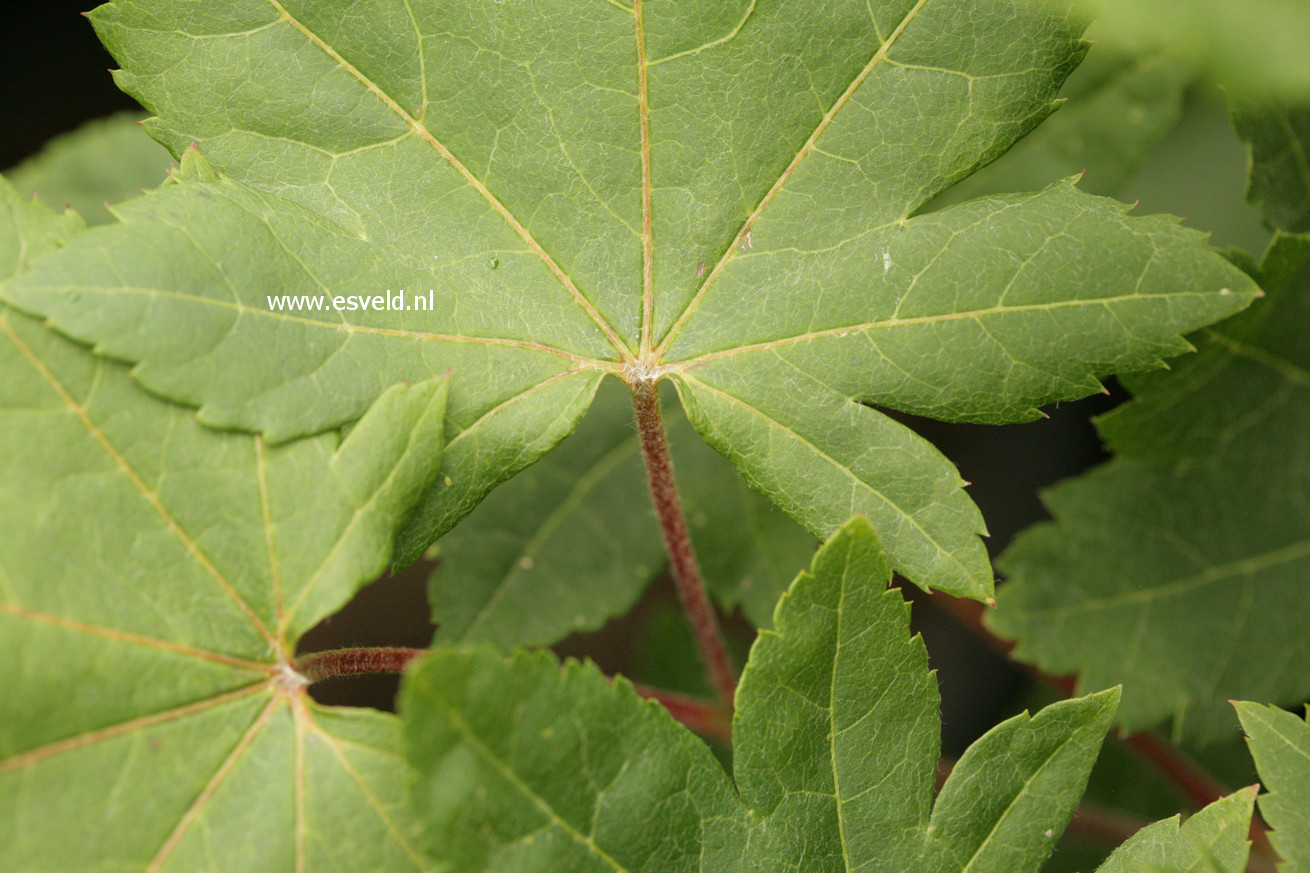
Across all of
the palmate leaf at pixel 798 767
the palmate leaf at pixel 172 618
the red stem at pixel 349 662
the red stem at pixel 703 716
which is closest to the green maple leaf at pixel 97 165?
the palmate leaf at pixel 172 618

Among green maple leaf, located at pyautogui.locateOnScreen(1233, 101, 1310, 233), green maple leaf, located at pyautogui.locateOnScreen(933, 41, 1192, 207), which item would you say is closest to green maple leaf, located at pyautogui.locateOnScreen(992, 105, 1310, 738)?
green maple leaf, located at pyautogui.locateOnScreen(1233, 101, 1310, 233)

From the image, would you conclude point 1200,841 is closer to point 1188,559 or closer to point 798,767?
point 798,767

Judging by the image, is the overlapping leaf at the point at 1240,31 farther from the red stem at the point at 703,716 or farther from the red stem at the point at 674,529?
the red stem at the point at 703,716

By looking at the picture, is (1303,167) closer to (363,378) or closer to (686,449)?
(686,449)

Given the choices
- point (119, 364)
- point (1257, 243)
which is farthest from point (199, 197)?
point (1257, 243)

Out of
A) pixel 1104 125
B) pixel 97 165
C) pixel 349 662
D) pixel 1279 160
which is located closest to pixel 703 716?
pixel 349 662
